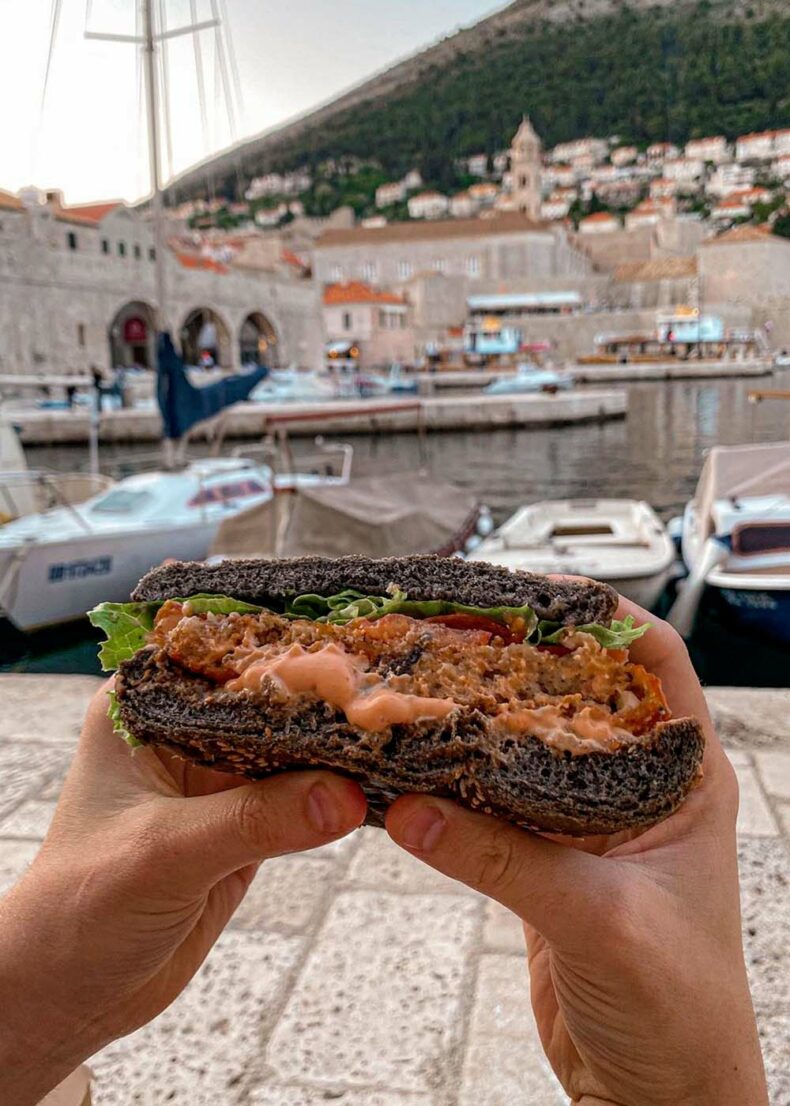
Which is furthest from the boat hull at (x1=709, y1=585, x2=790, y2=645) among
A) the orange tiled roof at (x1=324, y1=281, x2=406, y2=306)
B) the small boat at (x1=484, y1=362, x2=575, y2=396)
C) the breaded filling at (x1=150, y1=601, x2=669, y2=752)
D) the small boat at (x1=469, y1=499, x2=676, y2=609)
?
the orange tiled roof at (x1=324, y1=281, x2=406, y2=306)

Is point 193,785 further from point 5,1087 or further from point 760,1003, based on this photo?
point 760,1003

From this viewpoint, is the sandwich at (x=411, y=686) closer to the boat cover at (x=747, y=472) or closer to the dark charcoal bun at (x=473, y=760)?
the dark charcoal bun at (x=473, y=760)

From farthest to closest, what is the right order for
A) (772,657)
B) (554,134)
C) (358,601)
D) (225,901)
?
1. (554,134)
2. (772,657)
3. (225,901)
4. (358,601)

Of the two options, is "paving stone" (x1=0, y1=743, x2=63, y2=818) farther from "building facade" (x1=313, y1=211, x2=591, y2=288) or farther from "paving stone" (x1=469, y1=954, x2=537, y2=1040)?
"building facade" (x1=313, y1=211, x2=591, y2=288)

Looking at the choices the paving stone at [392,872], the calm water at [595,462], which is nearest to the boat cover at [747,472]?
the calm water at [595,462]

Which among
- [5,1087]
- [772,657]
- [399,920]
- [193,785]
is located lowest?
[772,657]

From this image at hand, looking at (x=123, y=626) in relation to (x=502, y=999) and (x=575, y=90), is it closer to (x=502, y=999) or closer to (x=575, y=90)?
(x=502, y=999)

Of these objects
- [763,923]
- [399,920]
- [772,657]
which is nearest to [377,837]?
[399,920]
